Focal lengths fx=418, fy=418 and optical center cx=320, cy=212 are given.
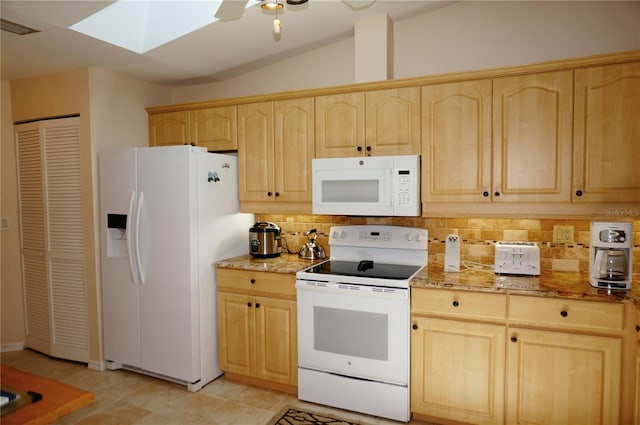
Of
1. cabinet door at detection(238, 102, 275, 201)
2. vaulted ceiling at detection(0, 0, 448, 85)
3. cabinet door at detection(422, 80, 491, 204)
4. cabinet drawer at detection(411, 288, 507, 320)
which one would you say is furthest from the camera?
cabinet door at detection(238, 102, 275, 201)

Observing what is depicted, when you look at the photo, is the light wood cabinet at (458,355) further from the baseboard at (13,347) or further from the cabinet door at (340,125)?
the baseboard at (13,347)

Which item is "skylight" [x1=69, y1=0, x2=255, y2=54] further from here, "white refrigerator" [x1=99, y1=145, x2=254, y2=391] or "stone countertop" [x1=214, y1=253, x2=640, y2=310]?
"stone countertop" [x1=214, y1=253, x2=640, y2=310]

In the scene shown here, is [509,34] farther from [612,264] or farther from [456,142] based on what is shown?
[612,264]

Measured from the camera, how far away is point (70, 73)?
338cm

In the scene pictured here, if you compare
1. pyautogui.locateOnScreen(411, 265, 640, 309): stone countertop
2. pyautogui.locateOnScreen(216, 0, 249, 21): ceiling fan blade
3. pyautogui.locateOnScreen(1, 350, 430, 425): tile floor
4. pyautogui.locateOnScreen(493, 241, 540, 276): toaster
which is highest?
pyautogui.locateOnScreen(216, 0, 249, 21): ceiling fan blade

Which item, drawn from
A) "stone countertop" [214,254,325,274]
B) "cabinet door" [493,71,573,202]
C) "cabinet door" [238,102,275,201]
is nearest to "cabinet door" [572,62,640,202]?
"cabinet door" [493,71,573,202]

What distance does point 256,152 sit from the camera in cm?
328

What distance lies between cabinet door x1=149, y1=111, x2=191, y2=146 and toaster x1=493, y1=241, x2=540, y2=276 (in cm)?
259

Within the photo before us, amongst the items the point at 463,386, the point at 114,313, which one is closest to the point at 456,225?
the point at 463,386

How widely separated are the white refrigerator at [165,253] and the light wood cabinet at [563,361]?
6.78 ft

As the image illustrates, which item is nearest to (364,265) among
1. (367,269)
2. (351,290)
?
(367,269)

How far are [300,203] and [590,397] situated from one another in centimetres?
212

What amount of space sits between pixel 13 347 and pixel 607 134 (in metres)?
4.93

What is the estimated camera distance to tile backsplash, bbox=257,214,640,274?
2.68 meters
